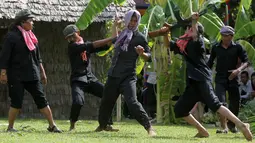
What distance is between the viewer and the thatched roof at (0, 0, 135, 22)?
1805 centimetres

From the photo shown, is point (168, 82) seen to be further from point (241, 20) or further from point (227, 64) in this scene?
point (227, 64)

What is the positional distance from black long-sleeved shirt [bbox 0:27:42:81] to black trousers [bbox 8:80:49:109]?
87 millimetres

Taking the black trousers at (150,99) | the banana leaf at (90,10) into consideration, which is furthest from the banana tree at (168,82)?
the banana leaf at (90,10)

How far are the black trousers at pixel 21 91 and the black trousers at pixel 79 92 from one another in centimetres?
87

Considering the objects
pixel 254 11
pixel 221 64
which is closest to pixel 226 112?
pixel 221 64

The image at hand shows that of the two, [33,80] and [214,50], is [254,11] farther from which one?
[33,80]

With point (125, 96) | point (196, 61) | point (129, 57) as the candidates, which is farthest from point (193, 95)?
point (129, 57)

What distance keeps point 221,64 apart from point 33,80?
3.32 m

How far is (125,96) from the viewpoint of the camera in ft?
39.0

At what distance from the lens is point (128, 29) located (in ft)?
39.3

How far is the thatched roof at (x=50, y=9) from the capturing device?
18047 mm

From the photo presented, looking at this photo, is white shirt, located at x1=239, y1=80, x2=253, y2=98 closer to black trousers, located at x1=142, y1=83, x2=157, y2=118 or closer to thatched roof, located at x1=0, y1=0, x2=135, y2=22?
black trousers, located at x1=142, y1=83, x2=157, y2=118

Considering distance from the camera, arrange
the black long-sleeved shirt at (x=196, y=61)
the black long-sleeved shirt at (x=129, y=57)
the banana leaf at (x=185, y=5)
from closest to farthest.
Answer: the black long-sleeved shirt at (x=196, y=61)
the black long-sleeved shirt at (x=129, y=57)
the banana leaf at (x=185, y=5)

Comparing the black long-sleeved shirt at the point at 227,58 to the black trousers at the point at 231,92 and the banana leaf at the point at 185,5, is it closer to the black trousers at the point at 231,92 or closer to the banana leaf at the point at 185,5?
the black trousers at the point at 231,92
